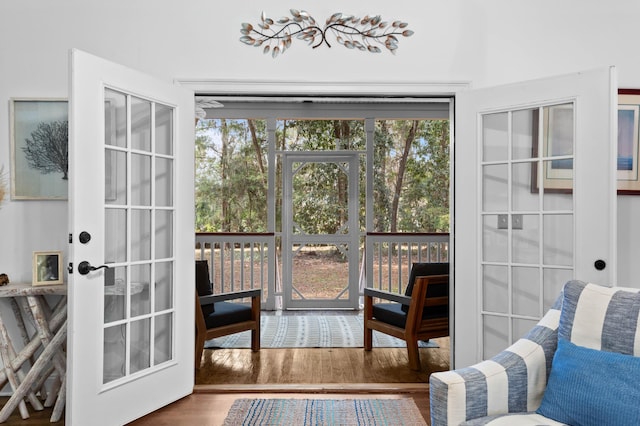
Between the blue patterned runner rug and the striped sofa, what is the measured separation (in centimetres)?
97

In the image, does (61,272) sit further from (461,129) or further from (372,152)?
(372,152)

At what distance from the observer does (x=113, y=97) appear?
2518mm

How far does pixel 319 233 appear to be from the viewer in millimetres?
6027

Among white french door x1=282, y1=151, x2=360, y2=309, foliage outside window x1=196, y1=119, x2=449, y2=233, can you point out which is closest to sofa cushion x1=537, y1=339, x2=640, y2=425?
white french door x1=282, y1=151, x2=360, y2=309

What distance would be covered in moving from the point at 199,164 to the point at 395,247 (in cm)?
292

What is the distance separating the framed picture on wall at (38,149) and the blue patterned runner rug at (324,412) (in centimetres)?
172

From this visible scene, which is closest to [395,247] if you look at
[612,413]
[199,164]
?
[199,164]

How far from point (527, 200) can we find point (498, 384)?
1.43 metres

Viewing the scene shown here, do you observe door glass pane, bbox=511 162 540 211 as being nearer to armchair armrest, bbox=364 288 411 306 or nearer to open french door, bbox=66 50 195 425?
armchair armrest, bbox=364 288 411 306

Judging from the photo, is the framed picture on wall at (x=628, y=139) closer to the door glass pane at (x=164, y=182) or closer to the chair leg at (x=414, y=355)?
the chair leg at (x=414, y=355)

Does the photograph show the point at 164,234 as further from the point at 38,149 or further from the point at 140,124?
the point at 38,149

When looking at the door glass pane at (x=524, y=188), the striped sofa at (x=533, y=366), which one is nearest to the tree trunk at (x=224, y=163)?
the door glass pane at (x=524, y=188)

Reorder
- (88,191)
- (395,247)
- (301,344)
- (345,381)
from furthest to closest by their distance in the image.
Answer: (395,247) < (301,344) < (345,381) < (88,191)

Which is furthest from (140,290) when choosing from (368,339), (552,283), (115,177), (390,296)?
(552,283)
